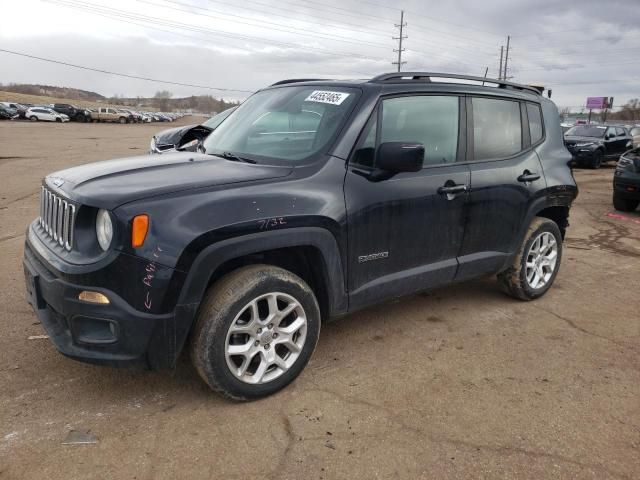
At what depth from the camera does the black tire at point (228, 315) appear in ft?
8.82

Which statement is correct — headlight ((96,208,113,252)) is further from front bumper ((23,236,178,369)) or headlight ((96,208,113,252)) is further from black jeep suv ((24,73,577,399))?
front bumper ((23,236,178,369))

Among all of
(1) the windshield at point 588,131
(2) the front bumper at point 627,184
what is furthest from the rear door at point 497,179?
(1) the windshield at point 588,131

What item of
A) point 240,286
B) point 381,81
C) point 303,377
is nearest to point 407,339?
point 303,377

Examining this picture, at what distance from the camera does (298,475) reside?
237 cm

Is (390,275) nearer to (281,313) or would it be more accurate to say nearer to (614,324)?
(281,313)

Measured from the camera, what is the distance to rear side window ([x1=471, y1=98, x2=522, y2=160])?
3975mm

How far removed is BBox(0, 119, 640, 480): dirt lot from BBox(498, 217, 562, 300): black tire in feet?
0.69

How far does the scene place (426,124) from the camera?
143 inches

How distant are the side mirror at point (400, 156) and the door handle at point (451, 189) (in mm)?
505

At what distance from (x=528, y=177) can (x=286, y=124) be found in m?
2.06

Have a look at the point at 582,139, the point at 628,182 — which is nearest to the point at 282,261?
the point at 628,182

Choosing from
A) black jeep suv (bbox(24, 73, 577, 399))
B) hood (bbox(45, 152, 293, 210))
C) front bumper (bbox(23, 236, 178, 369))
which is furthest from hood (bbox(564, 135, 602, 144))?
front bumper (bbox(23, 236, 178, 369))

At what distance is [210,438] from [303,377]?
78 centimetres

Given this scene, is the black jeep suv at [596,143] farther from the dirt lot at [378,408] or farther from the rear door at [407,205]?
the rear door at [407,205]
